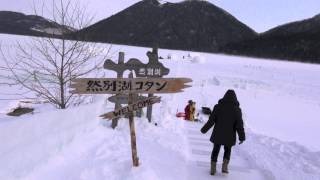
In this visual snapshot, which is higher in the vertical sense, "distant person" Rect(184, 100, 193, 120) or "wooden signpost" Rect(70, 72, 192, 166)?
"wooden signpost" Rect(70, 72, 192, 166)

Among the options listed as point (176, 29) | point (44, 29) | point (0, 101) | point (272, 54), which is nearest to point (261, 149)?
point (44, 29)

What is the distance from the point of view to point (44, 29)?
913 centimetres

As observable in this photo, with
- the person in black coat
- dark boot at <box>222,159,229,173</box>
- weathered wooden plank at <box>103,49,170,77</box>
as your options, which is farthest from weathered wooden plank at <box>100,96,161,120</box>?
weathered wooden plank at <box>103,49,170,77</box>

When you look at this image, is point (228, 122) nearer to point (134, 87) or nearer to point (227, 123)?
point (227, 123)

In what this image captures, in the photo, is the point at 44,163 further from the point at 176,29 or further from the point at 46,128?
the point at 176,29

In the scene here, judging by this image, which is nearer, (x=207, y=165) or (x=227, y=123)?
(x=227, y=123)

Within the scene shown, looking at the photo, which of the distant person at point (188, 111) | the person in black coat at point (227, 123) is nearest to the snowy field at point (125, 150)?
the distant person at point (188, 111)

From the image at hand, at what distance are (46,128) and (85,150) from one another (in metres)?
1.13

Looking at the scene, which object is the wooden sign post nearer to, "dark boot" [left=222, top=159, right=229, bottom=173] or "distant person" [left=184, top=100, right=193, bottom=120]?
"distant person" [left=184, top=100, right=193, bottom=120]

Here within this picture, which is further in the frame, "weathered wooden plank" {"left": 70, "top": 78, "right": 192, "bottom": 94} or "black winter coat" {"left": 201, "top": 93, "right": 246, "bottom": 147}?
"black winter coat" {"left": 201, "top": 93, "right": 246, "bottom": 147}

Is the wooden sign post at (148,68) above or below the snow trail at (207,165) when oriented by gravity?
above

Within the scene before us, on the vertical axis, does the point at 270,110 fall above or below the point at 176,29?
below

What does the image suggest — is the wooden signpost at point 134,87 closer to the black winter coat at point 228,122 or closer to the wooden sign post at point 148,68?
the black winter coat at point 228,122

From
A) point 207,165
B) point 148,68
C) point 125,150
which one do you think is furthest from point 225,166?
point 148,68
